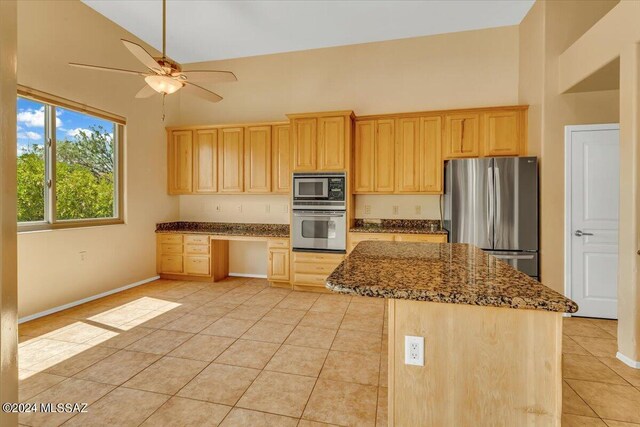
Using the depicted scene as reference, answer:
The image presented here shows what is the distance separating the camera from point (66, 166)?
3.73m

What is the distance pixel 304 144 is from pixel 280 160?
0.53 m

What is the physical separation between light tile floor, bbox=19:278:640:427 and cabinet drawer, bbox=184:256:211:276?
1.09m

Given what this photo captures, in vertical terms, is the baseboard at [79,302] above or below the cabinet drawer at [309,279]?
below

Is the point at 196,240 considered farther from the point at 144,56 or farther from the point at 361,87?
the point at 361,87

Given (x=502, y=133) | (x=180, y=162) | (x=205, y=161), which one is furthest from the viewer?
(x=180, y=162)

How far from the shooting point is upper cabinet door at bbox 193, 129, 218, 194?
5.04 m

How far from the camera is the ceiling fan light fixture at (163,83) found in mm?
2588

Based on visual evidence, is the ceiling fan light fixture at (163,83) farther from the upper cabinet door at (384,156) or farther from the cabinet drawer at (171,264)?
the cabinet drawer at (171,264)

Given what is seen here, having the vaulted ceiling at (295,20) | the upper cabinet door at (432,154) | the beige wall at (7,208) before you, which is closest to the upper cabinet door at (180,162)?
the vaulted ceiling at (295,20)

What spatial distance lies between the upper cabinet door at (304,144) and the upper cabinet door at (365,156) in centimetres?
64

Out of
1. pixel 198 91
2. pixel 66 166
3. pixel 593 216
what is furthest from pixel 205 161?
pixel 593 216

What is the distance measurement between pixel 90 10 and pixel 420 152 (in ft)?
15.4

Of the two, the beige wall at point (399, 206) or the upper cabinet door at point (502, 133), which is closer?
the upper cabinet door at point (502, 133)

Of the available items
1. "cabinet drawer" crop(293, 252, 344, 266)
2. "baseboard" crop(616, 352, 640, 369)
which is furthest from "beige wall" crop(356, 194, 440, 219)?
"baseboard" crop(616, 352, 640, 369)
